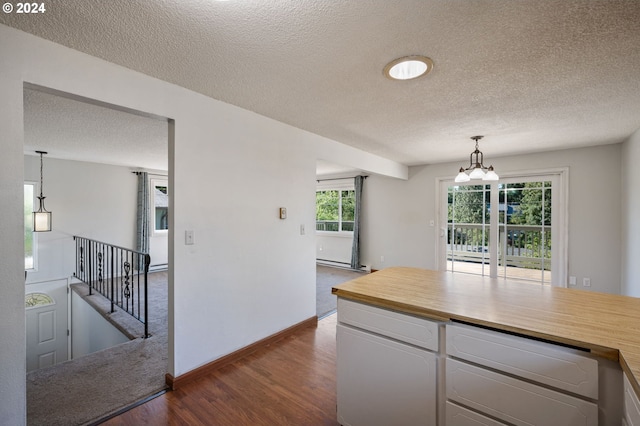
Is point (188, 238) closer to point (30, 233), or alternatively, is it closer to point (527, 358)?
point (527, 358)

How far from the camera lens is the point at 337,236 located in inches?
276

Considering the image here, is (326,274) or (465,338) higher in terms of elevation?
(465,338)

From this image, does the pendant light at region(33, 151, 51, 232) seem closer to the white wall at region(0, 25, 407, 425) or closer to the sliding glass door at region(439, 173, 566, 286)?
Result: the white wall at region(0, 25, 407, 425)

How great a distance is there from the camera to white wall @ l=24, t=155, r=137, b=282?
478 cm

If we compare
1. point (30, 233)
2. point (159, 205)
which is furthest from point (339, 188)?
point (30, 233)

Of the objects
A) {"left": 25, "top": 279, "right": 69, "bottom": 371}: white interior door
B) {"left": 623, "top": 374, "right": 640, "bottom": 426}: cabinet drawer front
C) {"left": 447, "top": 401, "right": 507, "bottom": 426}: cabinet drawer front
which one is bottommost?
{"left": 25, "top": 279, "right": 69, "bottom": 371}: white interior door

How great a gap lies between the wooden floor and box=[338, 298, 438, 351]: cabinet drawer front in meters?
0.76

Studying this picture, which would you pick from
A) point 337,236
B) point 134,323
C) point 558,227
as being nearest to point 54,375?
point 134,323

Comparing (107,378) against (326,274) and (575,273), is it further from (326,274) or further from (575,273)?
(575,273)

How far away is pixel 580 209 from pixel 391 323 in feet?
13.9

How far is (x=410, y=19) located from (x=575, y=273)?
4.69 meters

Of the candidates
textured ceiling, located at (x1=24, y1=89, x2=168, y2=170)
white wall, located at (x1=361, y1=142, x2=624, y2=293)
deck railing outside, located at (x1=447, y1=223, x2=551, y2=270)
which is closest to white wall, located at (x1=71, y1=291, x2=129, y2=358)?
textured ceiling, located at (x1=24, y1=89, x2=168, y2=170)

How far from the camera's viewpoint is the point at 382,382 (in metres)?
1.59

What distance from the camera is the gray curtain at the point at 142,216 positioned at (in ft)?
18.9
